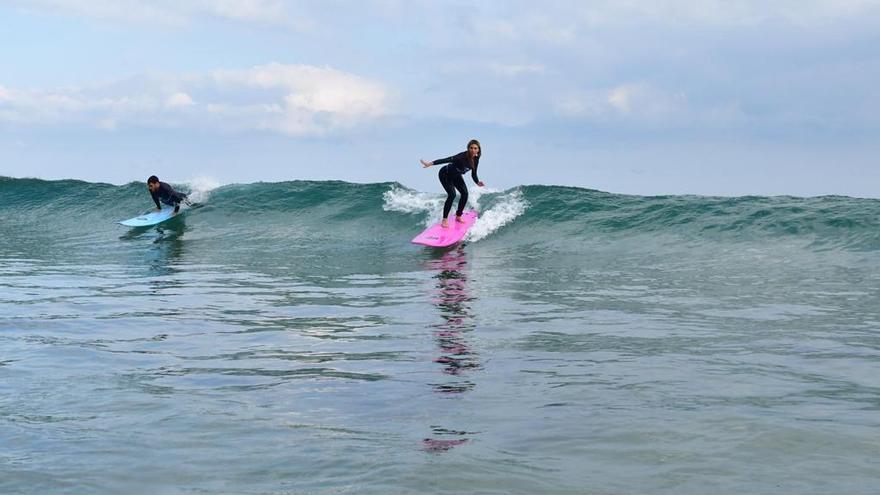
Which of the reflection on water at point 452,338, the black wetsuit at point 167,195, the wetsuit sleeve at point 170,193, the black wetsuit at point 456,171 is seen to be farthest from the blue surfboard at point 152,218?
the reflection on water at point 452,338

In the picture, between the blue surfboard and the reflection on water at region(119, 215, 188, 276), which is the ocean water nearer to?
the reflection on water at region(119, 215, 188, 276)

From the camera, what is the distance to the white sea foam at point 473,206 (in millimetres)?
17964

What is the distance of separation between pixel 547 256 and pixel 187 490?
38.8 feet

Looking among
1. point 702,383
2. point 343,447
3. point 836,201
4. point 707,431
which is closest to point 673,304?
point 702,383

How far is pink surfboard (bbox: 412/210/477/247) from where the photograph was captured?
16.0m

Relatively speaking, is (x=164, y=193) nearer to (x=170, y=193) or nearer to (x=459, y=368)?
(x=170, y=193)

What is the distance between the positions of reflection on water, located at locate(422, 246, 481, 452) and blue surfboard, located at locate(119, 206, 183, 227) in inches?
382

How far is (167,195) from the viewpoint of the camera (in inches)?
814

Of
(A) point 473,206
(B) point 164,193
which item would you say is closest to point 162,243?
(B) point 164,193

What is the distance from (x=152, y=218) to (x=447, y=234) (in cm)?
856

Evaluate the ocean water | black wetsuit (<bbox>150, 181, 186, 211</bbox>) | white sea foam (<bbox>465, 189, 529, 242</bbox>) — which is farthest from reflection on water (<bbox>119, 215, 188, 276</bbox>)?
white sea foam (<bbox>465, 189, 529, 242</bbox>)

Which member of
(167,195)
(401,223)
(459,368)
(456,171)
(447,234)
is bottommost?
(459,368)

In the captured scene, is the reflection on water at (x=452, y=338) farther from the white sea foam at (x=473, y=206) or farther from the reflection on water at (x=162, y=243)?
the reflection on water at (x=162, y=243)

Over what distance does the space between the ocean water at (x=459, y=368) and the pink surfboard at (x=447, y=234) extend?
80 cm
